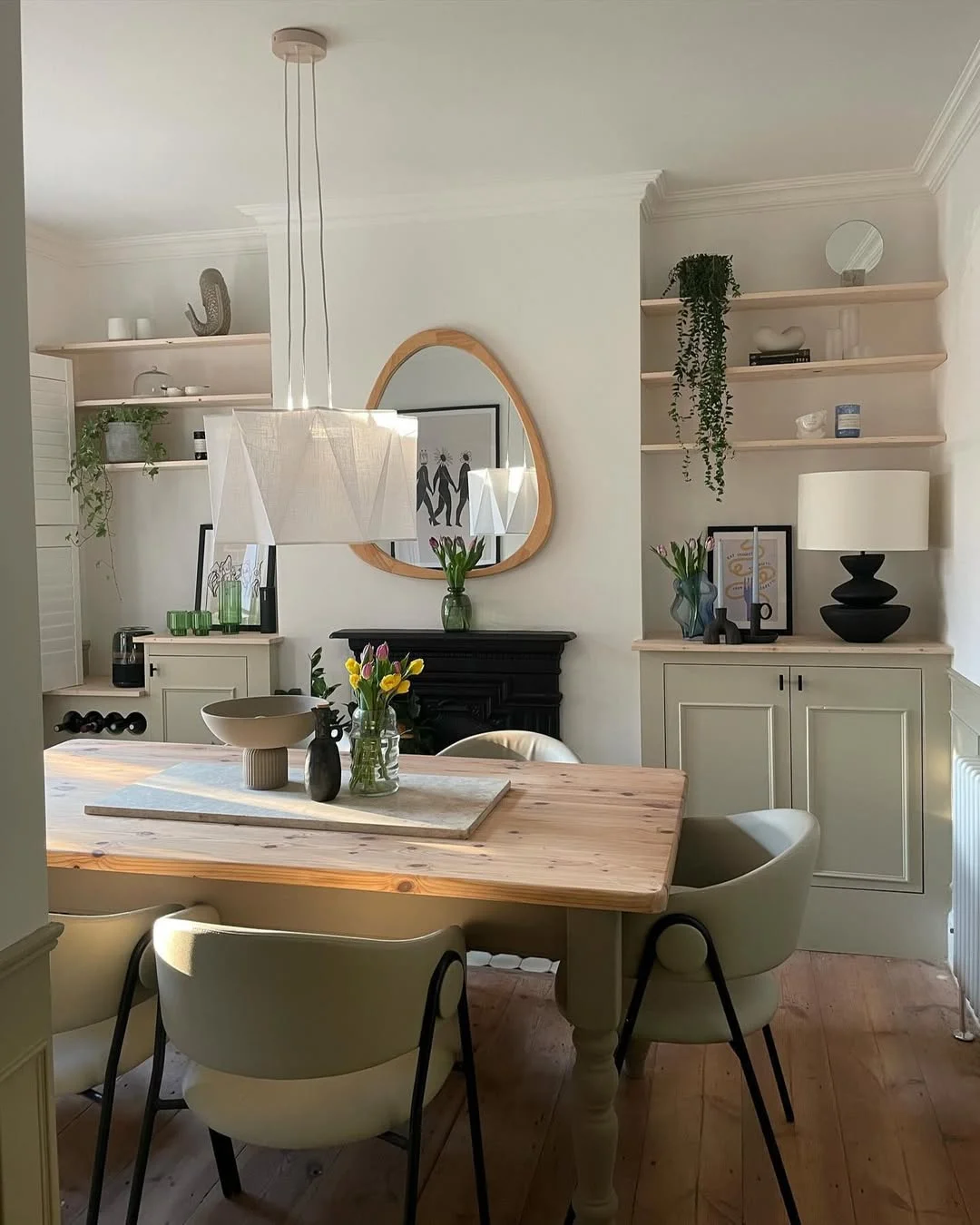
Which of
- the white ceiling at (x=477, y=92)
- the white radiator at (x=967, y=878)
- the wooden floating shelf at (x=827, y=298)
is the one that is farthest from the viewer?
the wooden floating shelf at (x=827, y=298)

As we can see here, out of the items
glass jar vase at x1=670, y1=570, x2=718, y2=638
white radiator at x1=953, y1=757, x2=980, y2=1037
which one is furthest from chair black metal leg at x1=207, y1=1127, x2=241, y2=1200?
glass jar vase at x1=670, y1=570, x2=718, y2=638

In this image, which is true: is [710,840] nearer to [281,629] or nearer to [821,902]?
[821,902]

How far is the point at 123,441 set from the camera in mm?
4223

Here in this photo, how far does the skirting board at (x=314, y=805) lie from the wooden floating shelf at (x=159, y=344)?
2.10 meters

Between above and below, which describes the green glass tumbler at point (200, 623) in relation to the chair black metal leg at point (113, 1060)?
above

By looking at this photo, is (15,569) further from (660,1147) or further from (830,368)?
(830,368)

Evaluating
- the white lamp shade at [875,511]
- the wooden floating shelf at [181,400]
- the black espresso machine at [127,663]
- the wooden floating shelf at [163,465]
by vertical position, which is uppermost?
the wooden floating shelf at [181,400]

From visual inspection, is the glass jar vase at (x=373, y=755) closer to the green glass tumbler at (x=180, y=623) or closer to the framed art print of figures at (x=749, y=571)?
the framed art print of figures at (x=749, y=571)

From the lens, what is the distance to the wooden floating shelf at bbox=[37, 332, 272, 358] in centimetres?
411

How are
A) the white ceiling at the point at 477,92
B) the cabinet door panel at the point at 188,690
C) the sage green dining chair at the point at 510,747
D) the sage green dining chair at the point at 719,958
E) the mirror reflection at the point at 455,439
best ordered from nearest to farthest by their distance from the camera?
the sage green dining chair at the point at 719,958
the white ceiling at the point at 477,92
the sage green dining chair at the point at 510,747
the mirror reflection at the point at 455,439
the cabinet door panel at the point at 188,690

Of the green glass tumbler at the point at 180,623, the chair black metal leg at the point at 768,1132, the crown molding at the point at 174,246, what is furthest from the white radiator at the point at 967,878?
the crown molding at the point at 174,246

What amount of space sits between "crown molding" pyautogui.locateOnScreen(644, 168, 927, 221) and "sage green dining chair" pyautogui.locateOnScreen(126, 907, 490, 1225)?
3.01 meters

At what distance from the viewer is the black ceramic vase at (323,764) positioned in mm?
2352

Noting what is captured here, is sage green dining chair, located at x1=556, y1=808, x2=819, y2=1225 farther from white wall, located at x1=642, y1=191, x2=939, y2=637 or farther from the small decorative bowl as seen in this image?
white wall, located at x1=642, y1=191, x2=939, y2=637
